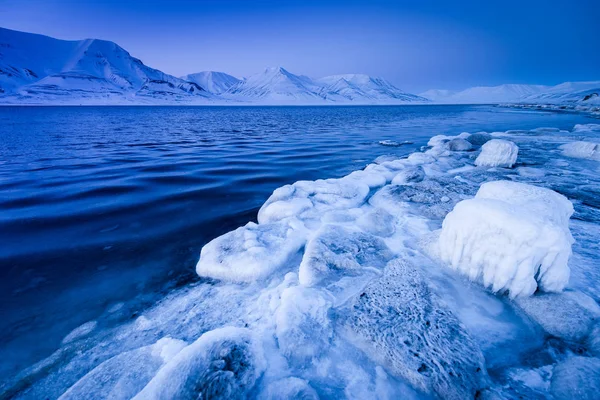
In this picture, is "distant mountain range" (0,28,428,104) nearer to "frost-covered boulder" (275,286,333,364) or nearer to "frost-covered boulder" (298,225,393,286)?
"frost-covered boulder" (298,225,393,286)

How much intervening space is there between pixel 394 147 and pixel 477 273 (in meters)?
11.3

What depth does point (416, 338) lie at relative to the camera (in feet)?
7.11

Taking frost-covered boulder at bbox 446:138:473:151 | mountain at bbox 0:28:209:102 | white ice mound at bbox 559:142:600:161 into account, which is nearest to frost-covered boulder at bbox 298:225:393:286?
frost-covered boulder at bbox 446:138:473:151

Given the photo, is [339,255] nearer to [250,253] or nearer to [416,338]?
[250,253]

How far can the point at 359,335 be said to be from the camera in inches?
92.6

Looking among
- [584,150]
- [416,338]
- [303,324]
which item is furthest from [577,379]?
[584,150]

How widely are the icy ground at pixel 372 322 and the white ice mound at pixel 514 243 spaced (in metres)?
0.01

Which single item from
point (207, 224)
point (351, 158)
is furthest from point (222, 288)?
point (351, 158)

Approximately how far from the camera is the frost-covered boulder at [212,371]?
167cm

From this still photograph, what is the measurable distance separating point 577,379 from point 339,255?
2356 mm

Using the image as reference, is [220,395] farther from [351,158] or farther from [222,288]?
[351,158]

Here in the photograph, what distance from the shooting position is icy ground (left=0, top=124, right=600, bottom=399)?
6.23 ft

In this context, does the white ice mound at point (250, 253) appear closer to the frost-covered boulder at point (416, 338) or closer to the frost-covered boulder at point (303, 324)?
the frost-covered boulder at point (303, 324)

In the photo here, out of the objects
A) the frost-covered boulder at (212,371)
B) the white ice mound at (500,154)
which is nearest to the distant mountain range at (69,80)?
the frost-covered boulder at (212,371)
